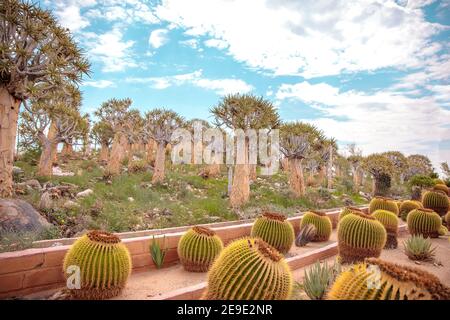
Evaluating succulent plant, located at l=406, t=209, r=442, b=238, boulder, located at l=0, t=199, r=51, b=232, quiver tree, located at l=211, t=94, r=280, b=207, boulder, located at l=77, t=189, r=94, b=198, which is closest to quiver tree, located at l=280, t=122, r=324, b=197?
quiver tree, located at l=211, t=94, r=280, b=207

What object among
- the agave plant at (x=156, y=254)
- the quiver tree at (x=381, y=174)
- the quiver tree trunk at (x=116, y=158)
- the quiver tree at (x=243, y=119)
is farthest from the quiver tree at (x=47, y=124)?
the quiver tree at (x=381, y=174)

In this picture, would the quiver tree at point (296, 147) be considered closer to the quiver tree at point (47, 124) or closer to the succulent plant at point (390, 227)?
the succulent plant at point (390, 227)

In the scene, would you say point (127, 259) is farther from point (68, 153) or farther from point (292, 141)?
point (68, 153)

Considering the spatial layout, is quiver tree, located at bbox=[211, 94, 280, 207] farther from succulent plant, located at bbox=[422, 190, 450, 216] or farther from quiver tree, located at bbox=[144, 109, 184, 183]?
succulent plant, located at bbox=[422, 190, 450, 216]

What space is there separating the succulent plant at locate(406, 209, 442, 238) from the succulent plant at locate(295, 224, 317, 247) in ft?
13.7

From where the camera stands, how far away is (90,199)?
12.2 metres

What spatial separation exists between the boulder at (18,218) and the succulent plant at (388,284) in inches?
312

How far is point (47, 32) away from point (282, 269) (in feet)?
37.8

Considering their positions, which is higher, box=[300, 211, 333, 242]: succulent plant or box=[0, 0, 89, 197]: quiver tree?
box=[0, 0, 89, 197]: quiver tree

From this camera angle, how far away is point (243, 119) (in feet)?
52.9

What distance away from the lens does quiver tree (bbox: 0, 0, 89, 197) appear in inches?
380

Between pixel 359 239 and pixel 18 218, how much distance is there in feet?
28.4

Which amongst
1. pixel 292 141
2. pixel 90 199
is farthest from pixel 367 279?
pixel 292 141

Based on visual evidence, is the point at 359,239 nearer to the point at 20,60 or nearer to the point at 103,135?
the point at 20,60
